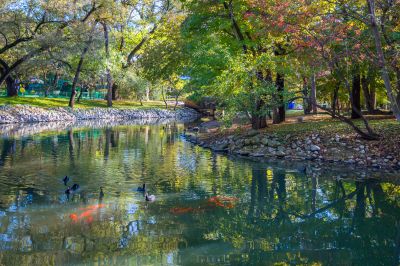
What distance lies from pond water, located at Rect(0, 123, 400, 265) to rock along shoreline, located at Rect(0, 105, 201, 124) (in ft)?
81.8

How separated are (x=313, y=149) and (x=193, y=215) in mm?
11100

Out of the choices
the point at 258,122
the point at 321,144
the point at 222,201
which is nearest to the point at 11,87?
the point at 258,122

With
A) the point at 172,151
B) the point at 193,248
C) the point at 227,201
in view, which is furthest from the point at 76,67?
the point at 193,248

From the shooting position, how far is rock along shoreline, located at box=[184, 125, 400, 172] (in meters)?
19.6

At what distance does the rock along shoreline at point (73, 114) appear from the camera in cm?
4356

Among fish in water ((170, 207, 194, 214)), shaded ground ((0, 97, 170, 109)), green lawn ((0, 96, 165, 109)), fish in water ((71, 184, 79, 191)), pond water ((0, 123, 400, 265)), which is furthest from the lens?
shaded ground ((0, 97, 170, 109))

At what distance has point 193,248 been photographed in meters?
9.56

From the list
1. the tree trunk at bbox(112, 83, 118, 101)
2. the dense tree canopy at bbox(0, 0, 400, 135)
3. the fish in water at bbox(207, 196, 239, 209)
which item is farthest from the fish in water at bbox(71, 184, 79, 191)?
the tree trunk at bbox(112, 83, 118, 101)

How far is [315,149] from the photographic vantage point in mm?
21406

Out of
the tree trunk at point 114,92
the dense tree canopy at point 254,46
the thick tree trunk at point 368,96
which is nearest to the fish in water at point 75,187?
the dense tree canopy at point 254,46

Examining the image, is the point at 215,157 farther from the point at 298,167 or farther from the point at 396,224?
the point at 396,224

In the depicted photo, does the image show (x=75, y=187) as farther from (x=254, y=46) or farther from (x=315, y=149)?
(x=254, y=46)

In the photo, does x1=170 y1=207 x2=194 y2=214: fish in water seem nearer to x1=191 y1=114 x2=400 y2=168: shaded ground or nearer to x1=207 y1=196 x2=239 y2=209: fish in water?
x1=207 y1=196 x2=239 y2=209: fish in water

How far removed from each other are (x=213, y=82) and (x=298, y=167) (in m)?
7.93
